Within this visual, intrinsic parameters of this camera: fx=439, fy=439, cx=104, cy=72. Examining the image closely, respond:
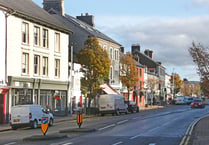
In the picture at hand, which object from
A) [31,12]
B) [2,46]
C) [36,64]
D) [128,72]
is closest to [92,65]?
[36,64]

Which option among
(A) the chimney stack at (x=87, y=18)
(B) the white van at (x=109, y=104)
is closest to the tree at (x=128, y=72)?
(A) the chimney stack at (x=87, y=18)

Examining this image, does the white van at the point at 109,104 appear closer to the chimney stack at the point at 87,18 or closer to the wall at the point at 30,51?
the wall at the point at 30,51

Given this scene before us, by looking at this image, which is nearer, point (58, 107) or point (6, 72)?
point (6, 72)

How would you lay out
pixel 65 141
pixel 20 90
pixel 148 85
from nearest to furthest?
pixel 65 141 < pixel 20 90 < pixel 148 85

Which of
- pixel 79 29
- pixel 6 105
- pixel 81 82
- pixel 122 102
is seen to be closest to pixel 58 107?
pixel 81 82

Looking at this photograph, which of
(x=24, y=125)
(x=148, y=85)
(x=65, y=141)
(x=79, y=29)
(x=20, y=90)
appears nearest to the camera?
(x=65, y=141)

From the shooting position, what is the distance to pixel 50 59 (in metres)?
48.6

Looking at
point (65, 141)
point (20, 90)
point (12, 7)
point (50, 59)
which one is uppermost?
point (12, 7)

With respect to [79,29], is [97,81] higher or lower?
lower

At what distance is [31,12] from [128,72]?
32.4m

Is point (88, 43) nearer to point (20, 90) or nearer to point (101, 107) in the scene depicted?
point (101, 107)

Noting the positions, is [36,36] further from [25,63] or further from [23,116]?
[23,116]

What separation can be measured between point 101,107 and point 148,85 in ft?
152

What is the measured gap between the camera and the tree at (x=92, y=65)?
5375 cm
